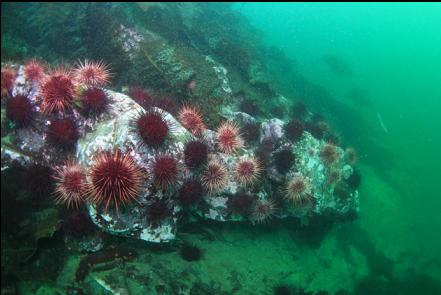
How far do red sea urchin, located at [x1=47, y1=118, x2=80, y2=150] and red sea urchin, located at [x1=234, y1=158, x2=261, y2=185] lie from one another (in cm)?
433

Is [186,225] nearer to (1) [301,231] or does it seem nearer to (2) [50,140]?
(2) [50,140]

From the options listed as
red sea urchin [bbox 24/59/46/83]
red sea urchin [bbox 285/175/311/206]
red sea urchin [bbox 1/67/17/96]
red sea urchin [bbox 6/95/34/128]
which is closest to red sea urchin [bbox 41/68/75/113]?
red sea urchin [bbox 24/59/46/83]

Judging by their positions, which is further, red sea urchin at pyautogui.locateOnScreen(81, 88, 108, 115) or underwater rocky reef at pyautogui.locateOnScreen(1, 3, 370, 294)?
red sea urchin at pyautogui.locateOnScreen(81, 88, 108, 115)

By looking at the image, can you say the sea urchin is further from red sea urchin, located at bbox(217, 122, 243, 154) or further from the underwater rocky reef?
red sea urchin, located at bbox(217, 122, 243, 154)

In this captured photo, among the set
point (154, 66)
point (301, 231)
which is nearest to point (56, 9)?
point (154, 66)

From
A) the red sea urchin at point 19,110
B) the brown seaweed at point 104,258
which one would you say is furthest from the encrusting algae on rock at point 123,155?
the brown seaweed at point 104,258

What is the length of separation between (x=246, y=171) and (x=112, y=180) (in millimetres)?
3897

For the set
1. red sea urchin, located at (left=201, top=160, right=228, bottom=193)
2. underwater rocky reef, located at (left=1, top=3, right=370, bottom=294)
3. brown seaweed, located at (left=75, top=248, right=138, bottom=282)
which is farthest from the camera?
red sea urchin, located at (left=201, top=160, right=228, bottom=193)

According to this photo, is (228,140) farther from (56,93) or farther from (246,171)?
(56,93)

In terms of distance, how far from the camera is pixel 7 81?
23.5 ft

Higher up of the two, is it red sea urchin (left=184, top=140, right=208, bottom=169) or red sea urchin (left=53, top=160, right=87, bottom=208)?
red sea urchin (left=184, top=140, right=208, bottom=169)

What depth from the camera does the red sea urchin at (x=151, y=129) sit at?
787 cm

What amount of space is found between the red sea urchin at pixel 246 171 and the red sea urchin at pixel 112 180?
10.1 feet

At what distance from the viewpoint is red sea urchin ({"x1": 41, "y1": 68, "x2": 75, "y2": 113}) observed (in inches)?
295
